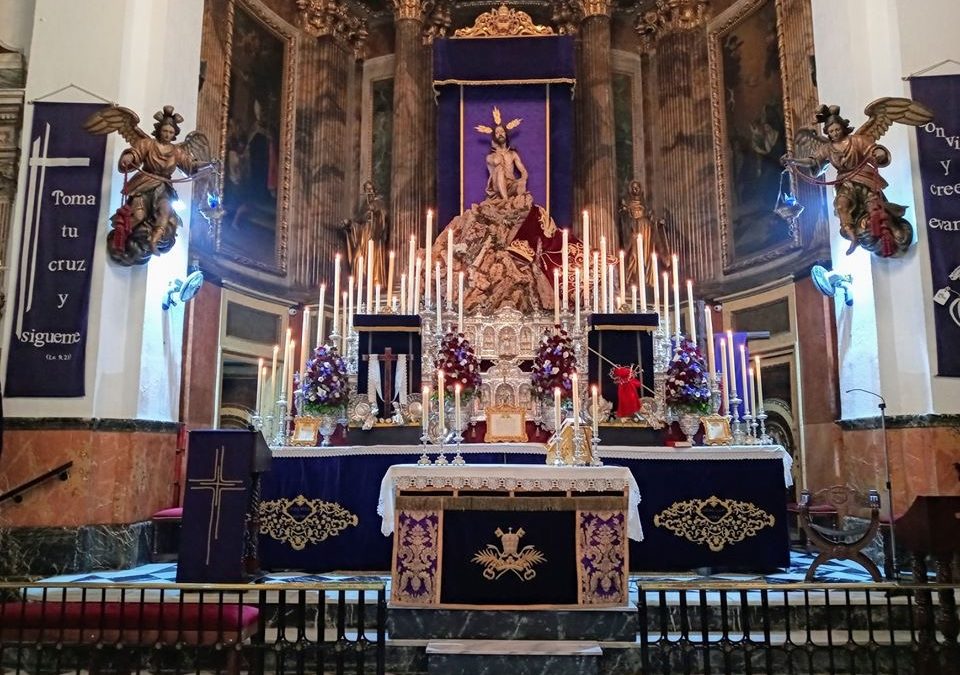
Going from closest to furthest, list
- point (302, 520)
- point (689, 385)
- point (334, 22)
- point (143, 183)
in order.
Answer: point (302, 520) < point (689, 385) < point (143, 183) < point (334, 22)

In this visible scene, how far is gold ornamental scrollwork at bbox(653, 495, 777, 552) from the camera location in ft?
20.4

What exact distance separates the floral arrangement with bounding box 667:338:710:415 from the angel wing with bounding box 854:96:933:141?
277 cm

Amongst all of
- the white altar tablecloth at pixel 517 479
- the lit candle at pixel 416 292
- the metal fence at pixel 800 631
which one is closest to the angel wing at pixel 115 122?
the lit candle at pixel 416 292

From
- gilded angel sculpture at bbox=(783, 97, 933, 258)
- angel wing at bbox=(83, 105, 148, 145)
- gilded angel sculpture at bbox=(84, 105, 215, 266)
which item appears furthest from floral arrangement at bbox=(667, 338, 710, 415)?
angel wing at bbox=(83, 105, 148, 145)

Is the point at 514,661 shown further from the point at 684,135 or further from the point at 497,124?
the point at 684,135

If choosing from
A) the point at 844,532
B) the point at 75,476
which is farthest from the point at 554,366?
the point at 75,476

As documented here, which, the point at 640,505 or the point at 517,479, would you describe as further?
the point at 640,505

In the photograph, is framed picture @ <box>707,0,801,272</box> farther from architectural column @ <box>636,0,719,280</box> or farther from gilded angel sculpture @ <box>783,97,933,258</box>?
gilded angel sculpture @ <box>783,97,933,258</box>

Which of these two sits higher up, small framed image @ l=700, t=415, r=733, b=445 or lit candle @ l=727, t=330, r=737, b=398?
lit candle @ l=727, t=330, r=737, b=398

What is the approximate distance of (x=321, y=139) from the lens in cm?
1196

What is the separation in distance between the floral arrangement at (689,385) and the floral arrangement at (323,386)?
124 inches

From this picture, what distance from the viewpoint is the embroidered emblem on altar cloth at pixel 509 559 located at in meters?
4.82

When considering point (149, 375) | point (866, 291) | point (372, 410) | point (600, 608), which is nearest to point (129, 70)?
point (149, 375)

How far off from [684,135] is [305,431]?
7.91 metres
